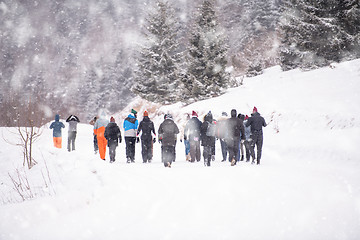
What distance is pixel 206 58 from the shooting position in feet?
67.3

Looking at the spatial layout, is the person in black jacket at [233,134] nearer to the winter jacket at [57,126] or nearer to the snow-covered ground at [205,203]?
the snow-covered ground at [205,203]

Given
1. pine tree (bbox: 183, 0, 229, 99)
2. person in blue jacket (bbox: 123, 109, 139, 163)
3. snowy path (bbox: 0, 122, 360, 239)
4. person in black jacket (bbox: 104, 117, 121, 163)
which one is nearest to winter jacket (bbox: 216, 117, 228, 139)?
person in blue jacket (bbox: 123, 109, 139, 163)

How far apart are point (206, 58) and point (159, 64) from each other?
6.79m

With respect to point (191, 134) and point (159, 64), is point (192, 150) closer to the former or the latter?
point (191, 134)

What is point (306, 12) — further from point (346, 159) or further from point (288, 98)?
point (346, 159)

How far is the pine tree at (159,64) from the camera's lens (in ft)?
84.6

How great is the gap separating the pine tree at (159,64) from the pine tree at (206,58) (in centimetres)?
431

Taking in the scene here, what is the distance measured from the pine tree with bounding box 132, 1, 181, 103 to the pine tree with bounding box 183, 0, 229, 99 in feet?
14.1

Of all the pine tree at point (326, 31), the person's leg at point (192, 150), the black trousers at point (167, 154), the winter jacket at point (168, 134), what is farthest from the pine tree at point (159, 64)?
the black trousers at point (167, 154)

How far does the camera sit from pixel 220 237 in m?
3.35

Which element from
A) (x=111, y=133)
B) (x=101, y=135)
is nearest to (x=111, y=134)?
(x=111, y=133)

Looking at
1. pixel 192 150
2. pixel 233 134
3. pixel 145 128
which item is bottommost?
pixel 192 150

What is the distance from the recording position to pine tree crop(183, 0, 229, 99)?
20.6 meters

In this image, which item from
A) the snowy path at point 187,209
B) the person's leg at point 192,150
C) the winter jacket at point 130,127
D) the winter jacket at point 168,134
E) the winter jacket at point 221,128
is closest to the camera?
the snowy path at point 187,209
